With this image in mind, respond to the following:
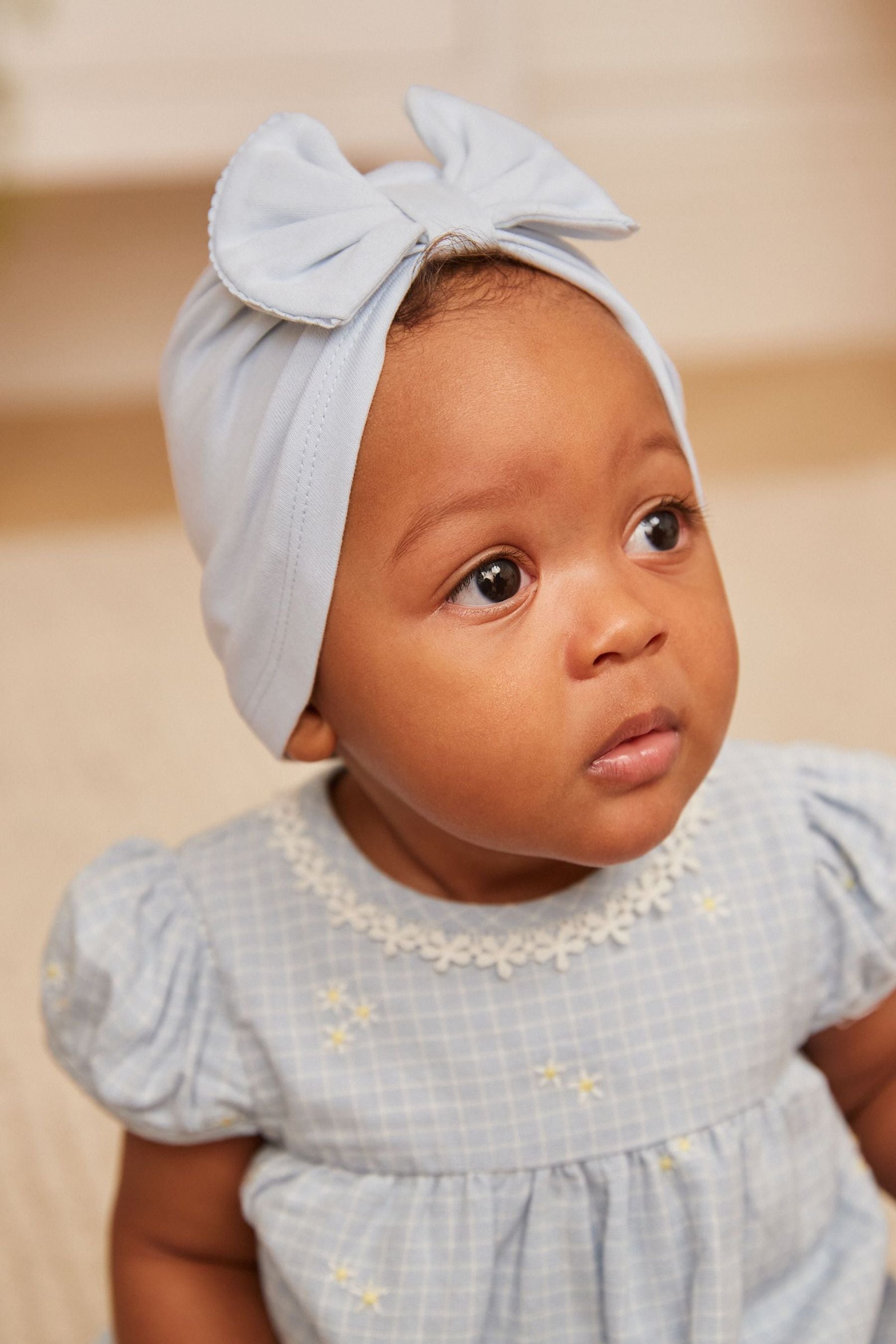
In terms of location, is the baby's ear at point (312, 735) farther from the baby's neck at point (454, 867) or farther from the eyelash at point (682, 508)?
the eyelash at point (682, 508)

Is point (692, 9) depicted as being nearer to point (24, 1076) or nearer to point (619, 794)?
point (24, 1076)

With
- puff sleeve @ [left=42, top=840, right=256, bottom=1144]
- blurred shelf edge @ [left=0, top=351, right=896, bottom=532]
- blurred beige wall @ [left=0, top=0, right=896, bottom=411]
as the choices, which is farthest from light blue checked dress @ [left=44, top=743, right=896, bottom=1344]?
blurred beige wall @ [left=0, top=0, right=896, bottom=411]

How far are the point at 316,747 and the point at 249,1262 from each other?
1.02 feet

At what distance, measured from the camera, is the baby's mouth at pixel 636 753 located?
659 mm

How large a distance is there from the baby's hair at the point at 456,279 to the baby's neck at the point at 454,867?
0.81 ft

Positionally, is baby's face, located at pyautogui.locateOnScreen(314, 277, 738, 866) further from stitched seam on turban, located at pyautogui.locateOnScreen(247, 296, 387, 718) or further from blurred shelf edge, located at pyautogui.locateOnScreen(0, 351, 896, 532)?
blurred shelf edge, located at pyautogui.locateOnScreen(0, 351, 896, 532)

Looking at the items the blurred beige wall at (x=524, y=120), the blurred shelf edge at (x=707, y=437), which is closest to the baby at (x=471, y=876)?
the blurred shelf edge at (x=707, y=437)

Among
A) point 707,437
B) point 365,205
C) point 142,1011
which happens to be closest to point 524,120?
point 707,437

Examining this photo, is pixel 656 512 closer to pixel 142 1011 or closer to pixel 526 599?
pixel 526 599

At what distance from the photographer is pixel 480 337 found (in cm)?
66

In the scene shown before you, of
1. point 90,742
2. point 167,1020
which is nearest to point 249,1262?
point 167,1020

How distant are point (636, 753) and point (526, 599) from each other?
0.08 m

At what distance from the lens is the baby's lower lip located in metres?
0.66

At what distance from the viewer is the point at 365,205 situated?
27.7 inches
